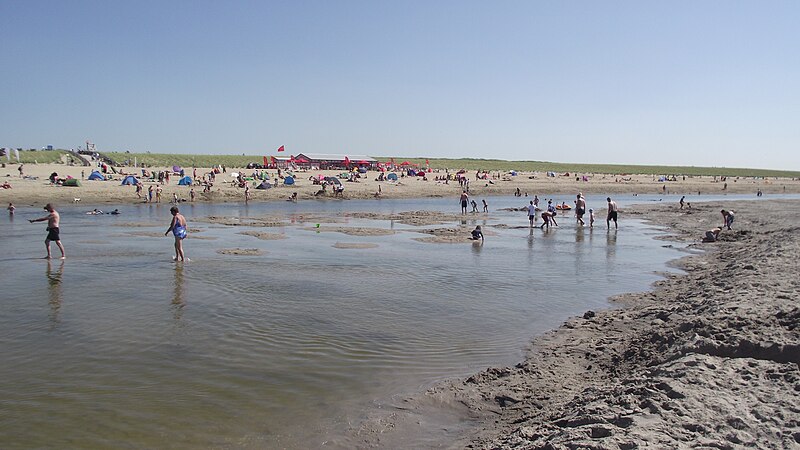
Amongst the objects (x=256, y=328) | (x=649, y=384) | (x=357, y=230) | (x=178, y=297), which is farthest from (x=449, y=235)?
(x=649, y=384)

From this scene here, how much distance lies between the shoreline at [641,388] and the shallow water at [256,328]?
0.67m

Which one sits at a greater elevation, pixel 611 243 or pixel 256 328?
pixel 611 243

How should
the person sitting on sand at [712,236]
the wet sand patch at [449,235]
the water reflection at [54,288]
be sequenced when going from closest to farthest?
1. the water reflection at [54,288]
2. the person sitting on sand at [712,236]
3. the wet sand patch at [449,235]

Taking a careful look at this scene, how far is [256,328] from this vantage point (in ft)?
34.0

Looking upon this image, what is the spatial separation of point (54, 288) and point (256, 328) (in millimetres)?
6633

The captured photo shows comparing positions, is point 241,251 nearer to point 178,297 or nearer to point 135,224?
point 178,297

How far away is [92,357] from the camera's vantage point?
8.68 metres

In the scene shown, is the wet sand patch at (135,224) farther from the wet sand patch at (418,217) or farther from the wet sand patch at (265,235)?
the wet sand patch at (418,217)

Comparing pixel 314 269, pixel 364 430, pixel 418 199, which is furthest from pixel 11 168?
pixel 364 430

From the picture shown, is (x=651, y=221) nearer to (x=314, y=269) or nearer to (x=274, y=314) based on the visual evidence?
(x=314, y=269)

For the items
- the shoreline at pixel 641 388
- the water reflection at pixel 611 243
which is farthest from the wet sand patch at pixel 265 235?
the shoreline at pixel 641 388

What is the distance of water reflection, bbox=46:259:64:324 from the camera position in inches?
440

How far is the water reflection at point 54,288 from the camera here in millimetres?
11180

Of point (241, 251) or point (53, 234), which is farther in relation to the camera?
point (241, 251)
